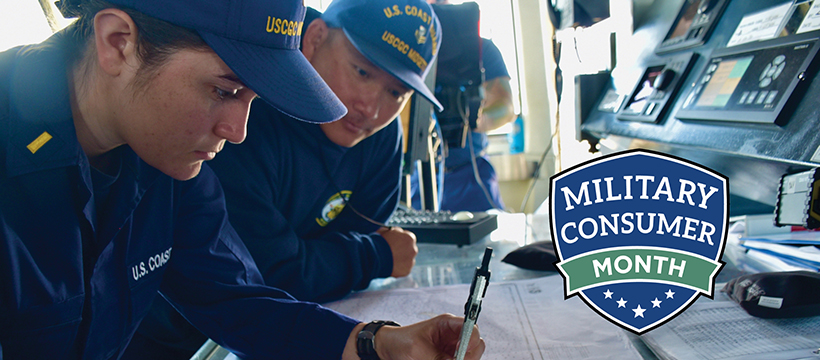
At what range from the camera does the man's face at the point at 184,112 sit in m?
0.57

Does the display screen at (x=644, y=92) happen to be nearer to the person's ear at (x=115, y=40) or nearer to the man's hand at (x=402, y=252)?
the man's hand at (x=402, y=252)

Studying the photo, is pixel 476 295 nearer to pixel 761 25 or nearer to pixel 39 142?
pixel 39 142

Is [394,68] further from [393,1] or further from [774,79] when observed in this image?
[774,79]

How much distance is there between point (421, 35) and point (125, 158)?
64 centimetres

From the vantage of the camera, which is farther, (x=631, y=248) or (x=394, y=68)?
(x=394, y=68)

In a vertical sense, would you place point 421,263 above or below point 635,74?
below

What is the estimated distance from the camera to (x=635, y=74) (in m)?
1.28

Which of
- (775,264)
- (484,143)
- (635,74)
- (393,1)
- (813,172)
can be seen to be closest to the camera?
(813,172)

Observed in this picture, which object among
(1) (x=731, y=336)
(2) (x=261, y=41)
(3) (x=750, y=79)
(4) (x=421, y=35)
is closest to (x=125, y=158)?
(2) (x=261, y=41)

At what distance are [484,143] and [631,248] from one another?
185cm

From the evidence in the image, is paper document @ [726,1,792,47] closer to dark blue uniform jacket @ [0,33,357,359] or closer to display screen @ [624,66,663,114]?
display screen @ [624,66,663,114]

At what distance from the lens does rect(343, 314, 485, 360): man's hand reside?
0.60 metres

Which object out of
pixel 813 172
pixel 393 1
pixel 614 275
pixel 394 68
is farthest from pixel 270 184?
pixel 813 172

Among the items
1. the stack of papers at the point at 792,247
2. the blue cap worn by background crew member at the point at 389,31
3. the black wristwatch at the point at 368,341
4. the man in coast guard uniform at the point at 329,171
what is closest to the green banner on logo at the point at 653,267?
the stack of papers at the point at 792,247
